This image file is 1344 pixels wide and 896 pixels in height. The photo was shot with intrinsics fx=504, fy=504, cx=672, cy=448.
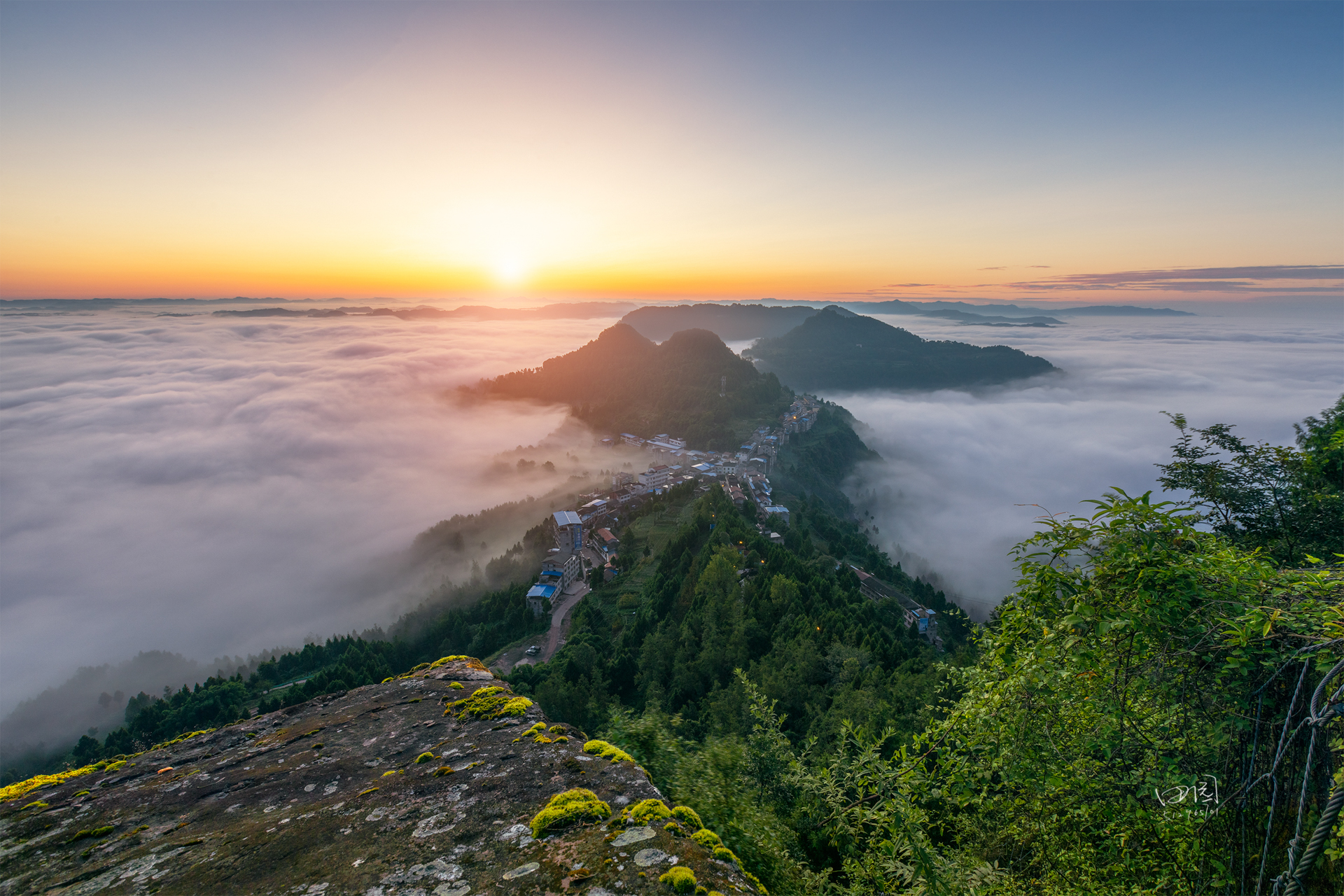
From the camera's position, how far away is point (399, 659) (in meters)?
76.6

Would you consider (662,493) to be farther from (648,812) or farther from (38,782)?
(648,812)

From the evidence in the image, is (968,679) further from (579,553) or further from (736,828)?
(579,553)

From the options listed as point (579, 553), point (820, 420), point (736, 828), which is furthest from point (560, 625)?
point (820, 420)

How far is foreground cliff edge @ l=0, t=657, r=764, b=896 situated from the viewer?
19.0ft

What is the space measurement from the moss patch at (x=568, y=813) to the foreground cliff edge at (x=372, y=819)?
0.02 meters

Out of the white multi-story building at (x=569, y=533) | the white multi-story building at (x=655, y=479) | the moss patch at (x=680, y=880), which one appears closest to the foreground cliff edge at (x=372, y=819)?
the moss patch at (x=680, y=880)

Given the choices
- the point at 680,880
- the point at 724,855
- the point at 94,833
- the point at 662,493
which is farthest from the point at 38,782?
the point at 662,493

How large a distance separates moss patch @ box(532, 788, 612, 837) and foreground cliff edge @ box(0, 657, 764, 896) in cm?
2

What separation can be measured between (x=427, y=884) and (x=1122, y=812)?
26.3 ft

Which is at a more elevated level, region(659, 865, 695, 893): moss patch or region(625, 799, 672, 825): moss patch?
region(659, 865, 695, 893): moss patch

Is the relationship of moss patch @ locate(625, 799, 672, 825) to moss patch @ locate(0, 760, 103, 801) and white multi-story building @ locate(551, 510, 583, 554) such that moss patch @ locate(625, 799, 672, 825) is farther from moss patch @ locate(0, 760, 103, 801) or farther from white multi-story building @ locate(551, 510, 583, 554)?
white multi-story building @ locate(551, 510, 583, 554)

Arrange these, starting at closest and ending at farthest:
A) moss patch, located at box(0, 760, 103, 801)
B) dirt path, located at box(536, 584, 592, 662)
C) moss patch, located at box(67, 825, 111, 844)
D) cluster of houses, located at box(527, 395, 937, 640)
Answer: moss patch, located at box(67, 825, 111, 844) → moss patch, located at box(0, 760, 103, 801) → dirt path, located at box(536, 584, 592, 662) → cluster of houses, located at box(527, 395, 937, 640)

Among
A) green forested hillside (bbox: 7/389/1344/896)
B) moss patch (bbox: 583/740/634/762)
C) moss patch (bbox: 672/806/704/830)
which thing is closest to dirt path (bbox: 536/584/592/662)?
green forested hillside (bbox: 7/389/1344/896)

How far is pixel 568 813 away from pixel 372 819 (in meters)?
2.84
